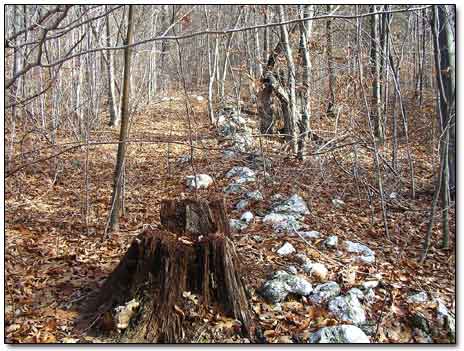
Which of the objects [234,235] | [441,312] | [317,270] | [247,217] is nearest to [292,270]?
[317,270]

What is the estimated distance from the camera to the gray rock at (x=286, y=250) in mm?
4217

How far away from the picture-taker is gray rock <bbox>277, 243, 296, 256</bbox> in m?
4.22

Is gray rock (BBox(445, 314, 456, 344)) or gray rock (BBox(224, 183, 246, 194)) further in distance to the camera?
gray rock (BBox(224, 183, 246, 194))

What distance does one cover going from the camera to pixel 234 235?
4770 mm

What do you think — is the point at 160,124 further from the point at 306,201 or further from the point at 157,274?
the point at 157,274

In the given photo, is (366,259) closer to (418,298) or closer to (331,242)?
(331,242)

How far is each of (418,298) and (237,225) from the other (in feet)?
7.30

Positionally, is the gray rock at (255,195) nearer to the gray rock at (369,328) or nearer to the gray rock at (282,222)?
the gray rock at (282,222)

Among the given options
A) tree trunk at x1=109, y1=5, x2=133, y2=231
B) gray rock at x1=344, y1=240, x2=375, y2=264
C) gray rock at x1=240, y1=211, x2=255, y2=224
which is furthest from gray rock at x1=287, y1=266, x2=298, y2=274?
tree trunk at x1=109, y1=5, x2=133, y2=231

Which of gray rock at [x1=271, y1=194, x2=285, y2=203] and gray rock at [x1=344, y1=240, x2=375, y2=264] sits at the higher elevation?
gray rock at [x1=271, y1=194, x2=285, y2=203]

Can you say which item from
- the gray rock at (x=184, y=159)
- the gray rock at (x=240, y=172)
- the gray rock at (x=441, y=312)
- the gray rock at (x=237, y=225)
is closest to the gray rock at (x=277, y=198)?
the gray rock at (x=237, y=225)

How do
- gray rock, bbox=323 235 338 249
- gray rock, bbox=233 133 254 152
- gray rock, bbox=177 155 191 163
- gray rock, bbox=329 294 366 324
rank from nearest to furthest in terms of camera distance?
gray rock, bbox=329 294 366 324 < gray rock, bbox=323 235 338 249 < gray rock, bbox=177 155 191 163 < gray rock, bbox=233 133 254 152

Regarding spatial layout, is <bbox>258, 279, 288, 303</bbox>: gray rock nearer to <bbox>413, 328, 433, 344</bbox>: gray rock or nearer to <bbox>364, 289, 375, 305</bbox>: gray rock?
<bbox>364, 289, 375, 305</bbox>: gray rock

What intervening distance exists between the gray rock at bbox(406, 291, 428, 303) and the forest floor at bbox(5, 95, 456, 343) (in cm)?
6
